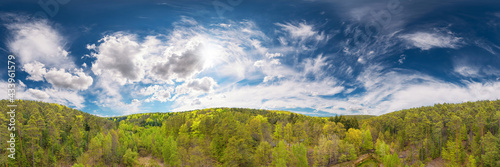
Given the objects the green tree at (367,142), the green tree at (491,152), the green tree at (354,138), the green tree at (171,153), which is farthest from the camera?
the green tree at (367,142)

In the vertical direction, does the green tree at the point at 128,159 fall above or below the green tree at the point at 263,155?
below

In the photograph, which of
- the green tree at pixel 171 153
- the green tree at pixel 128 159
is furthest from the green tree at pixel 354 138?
the green tree at pixel 128 159

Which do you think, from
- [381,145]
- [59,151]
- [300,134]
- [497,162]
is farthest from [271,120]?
[59,151]

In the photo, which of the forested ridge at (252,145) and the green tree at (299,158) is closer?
the green tree at (299,158)

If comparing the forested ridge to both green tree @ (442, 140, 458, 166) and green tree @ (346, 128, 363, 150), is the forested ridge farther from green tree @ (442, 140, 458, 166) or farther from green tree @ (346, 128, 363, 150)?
green tree @ (346, 128, 363, 150)

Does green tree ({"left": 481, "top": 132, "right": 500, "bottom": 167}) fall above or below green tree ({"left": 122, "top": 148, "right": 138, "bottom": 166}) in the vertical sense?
above

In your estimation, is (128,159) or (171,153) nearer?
(171,153)

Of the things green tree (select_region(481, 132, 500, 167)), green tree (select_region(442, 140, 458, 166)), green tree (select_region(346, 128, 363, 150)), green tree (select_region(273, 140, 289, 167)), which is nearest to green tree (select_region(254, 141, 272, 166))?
green tree (select_region(273, 140, 289, 167))

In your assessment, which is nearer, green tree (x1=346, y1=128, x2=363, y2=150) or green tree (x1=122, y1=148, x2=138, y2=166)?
green tree (x1=122, y1=148, x2=138, y2=166)

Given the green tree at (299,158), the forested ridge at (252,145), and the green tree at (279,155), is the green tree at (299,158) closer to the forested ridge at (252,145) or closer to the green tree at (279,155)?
the forested ridge at (252,145)

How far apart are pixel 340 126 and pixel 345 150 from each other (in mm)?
15906

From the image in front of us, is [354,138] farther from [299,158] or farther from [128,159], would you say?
[128,159]

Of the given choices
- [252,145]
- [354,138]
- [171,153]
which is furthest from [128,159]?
[354,138]

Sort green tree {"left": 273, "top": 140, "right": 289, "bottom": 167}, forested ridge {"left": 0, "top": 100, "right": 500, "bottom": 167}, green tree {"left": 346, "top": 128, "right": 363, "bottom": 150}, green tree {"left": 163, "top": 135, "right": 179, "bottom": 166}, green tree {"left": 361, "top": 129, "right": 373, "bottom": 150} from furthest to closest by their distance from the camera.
A: green tree {"left": 361, "top": 129, "right": 373, "bottom": 150}, green tree {"left": 346, "top": 128, "right": 363, "bottom": 150}, green tree {"left": 163, "top": 135, "right": 179, "bottom": 166}, forested ridge {"left": 0, "top": 100, "right": 500, "bottom": 167}, green tree {"left": 273, "top": 140, "right": 289, "bottom": 167}
